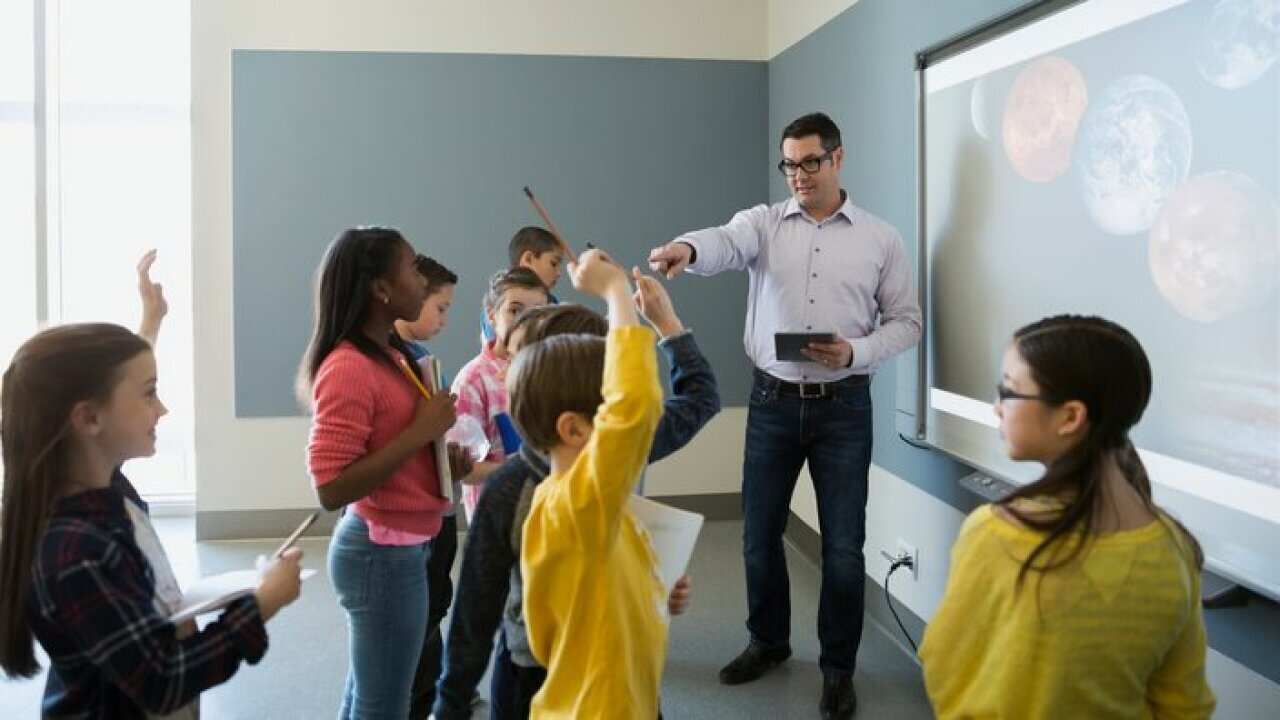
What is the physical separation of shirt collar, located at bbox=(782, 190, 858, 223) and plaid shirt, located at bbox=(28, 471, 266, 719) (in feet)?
6.88

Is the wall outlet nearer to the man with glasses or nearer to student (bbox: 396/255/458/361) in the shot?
the man with glasses

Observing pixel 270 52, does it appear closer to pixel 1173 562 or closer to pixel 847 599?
pixel 847 599

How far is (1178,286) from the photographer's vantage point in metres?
1.98

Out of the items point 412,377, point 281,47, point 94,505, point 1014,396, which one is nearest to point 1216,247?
point 1014,396

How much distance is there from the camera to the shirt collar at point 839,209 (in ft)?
9.95

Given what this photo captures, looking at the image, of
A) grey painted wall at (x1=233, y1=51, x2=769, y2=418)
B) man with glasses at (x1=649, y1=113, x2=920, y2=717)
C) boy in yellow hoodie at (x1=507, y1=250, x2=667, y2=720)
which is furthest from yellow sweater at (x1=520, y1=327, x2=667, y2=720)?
grey painted wall at (x1=233, y1=51, x2=769, y2=418)

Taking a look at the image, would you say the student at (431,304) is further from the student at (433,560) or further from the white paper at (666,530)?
the white paper at (666,530)

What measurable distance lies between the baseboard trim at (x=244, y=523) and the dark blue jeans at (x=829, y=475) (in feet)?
8.57

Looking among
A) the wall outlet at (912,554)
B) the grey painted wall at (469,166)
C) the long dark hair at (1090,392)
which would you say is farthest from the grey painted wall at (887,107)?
the long dark hair at (1090,392)

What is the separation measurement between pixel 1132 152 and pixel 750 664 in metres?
1.84

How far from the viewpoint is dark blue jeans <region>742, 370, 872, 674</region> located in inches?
116

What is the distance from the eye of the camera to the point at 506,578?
5.01ft

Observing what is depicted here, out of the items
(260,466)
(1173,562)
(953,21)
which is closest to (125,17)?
(260,466)

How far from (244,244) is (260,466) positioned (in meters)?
1.03
